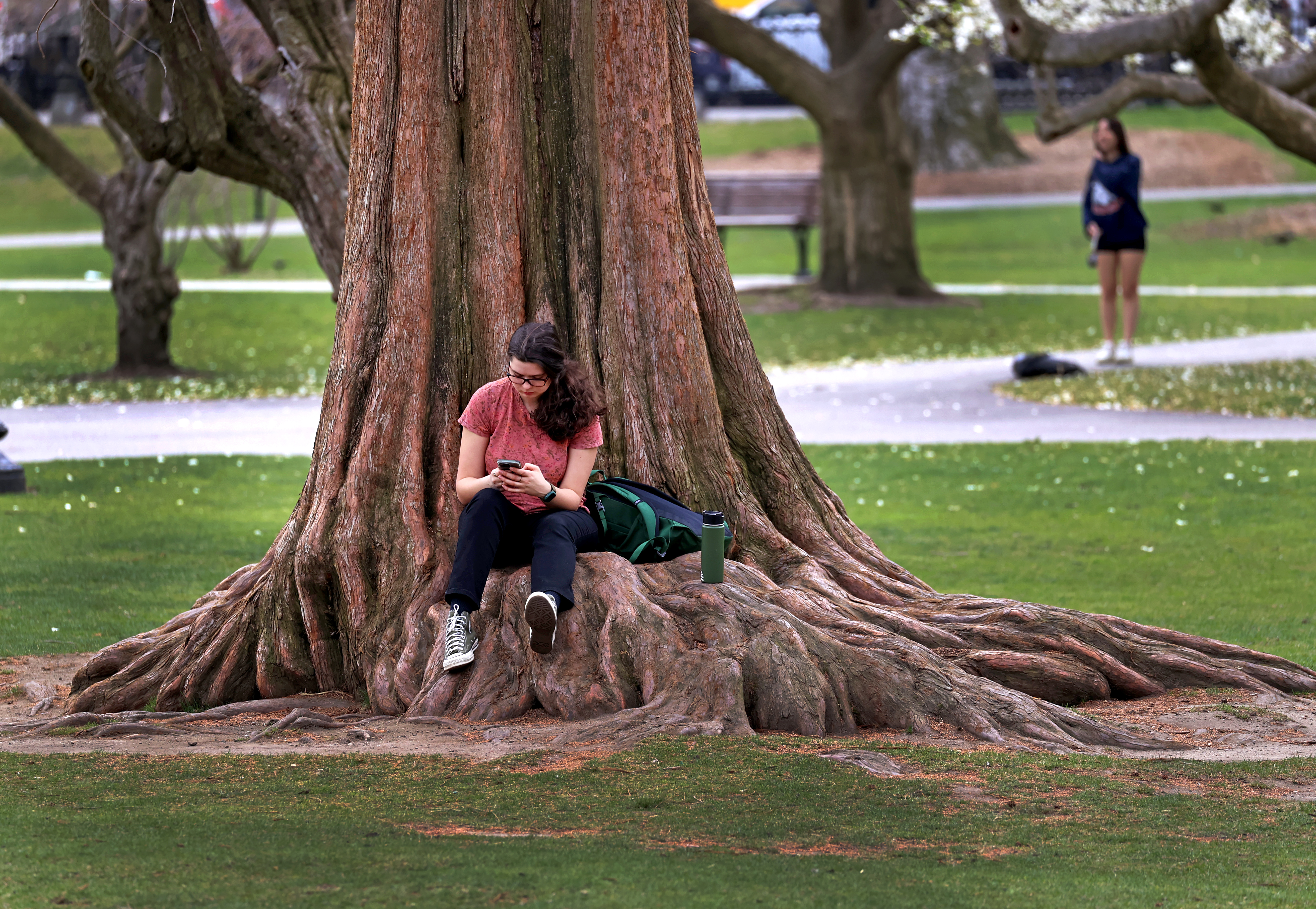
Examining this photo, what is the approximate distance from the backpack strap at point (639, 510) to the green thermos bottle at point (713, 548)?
0.22 meters

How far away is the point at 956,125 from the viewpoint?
136ft

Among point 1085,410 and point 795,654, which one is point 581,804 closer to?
point 795,654

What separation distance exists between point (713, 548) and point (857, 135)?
16.1 m

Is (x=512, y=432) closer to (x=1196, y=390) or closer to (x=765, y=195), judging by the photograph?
(x=1196, y=390)

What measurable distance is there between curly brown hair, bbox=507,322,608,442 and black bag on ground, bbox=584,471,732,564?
26 cm

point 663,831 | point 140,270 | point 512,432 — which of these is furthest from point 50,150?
point 663,831

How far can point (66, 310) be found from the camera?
2183 cm

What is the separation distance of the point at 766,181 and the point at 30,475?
1736 cm

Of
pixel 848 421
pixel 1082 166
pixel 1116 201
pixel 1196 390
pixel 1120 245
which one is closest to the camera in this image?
pixel 848 421

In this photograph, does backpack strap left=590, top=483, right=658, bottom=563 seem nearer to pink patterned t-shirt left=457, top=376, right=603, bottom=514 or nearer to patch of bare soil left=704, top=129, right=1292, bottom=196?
pink patterned t-shirt left=457, top=376, right=603, bottom=514

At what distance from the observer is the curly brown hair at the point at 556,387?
19.7ft

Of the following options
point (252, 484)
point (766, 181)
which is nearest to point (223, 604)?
point (252, 484)

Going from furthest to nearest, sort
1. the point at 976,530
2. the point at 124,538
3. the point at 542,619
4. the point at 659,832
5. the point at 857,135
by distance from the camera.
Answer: the point at 857,135, the point at 976,530, the point at 124,538, the point at 542,619, the point at 659,832

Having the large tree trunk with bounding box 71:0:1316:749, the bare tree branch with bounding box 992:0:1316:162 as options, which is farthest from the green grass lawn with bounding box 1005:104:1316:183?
the large tree trunk with bounding box 71:0:1316:749
